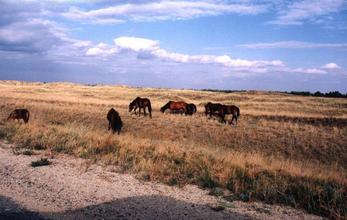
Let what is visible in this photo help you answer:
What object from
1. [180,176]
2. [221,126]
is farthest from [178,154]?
[221,126]

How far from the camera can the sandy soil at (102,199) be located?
784 centimetres

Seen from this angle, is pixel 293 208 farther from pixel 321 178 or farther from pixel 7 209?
pixel 7 209

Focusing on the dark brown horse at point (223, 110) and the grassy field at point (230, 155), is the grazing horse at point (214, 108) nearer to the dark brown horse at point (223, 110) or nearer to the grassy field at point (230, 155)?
the dark brown horse at point (223, 110)

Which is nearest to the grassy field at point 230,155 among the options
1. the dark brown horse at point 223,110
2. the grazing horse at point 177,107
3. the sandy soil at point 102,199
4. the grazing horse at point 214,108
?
the sandy soil at point 102,199

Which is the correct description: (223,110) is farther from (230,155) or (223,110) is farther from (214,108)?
(230,155)

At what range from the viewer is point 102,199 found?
873 centimetres

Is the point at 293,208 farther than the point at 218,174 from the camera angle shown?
No

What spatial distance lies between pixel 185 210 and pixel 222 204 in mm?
838

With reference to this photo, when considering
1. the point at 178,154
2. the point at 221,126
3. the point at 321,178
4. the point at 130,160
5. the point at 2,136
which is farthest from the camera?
the point at 221,126

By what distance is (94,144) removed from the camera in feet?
47.2

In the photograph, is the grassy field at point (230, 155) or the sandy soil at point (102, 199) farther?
the grassy field at point (230, 155)

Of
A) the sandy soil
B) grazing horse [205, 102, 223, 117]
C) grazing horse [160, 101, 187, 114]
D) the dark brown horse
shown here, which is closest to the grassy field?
the sandy soil

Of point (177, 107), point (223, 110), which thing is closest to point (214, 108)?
point (223, 110)

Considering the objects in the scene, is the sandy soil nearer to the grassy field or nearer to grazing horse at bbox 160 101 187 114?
the grassy field
